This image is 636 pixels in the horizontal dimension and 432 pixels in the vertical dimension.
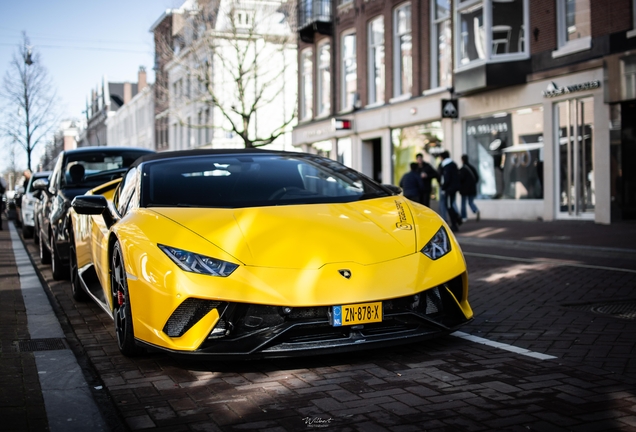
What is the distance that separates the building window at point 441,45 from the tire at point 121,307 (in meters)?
20.0

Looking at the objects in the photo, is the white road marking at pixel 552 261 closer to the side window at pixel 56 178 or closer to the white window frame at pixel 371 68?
the side window at pixel 56 178

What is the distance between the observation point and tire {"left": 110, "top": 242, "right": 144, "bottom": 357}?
491 cm

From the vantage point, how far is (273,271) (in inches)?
174

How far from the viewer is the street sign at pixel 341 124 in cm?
2988

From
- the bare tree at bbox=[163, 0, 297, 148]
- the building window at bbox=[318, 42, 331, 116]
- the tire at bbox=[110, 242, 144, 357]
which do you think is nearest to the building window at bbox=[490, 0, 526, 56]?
the building window at bbox=[318, 42, 331, 116]

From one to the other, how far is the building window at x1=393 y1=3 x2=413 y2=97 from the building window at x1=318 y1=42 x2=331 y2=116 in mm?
5472

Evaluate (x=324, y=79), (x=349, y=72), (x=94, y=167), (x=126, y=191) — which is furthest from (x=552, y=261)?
(x=324, y=79)

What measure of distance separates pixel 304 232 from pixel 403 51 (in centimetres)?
2328

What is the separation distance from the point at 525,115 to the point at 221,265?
18.0 metres

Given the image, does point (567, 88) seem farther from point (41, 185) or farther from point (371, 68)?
point (41, 185)

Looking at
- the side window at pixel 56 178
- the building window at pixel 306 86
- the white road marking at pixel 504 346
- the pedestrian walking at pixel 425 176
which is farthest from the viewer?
the building window at pixel 306 86

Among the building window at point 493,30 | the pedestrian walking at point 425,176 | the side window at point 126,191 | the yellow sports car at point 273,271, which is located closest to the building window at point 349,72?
the building window at point 493,30

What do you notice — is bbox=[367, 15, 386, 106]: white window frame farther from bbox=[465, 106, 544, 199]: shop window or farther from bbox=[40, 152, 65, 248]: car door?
bbox=[40, 152, 65, 248]: car door

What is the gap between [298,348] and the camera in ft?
14.3
